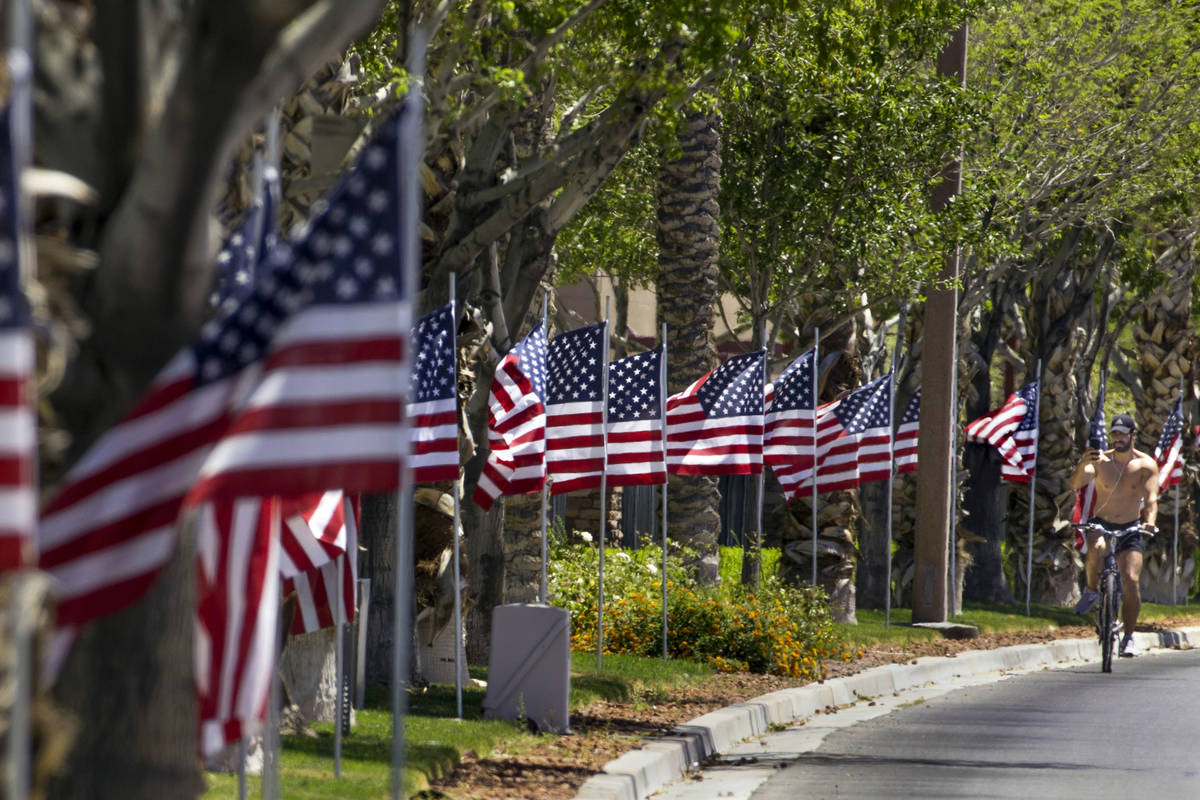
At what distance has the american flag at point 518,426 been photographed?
40.8 feet

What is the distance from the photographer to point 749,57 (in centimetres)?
1520

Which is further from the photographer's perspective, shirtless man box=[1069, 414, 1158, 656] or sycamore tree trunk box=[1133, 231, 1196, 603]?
sycamore tree trunk box=[1133, 231, 1196, 603]

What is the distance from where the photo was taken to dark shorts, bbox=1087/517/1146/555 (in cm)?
1753

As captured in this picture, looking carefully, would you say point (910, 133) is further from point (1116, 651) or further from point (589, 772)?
point (589, 772)

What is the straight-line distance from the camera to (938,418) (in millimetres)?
20328

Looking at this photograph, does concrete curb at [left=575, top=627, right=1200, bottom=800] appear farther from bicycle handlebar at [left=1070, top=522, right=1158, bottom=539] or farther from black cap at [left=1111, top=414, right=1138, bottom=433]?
black cap at [left=1111, top=414, right=1138, bottom=433]

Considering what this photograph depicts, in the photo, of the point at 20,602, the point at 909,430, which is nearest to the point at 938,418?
the point at 909,430

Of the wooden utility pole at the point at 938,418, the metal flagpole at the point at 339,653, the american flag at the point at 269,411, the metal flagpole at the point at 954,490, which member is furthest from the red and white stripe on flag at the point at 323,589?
the metal flagpole at the point at 954,490

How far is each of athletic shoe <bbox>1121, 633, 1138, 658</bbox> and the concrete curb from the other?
0.42 m

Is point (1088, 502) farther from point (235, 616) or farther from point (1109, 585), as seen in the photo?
point (235, 616)

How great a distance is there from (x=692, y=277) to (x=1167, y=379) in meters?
14.9

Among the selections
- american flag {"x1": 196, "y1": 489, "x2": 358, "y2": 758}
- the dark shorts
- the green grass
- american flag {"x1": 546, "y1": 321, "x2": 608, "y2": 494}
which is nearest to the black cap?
the dark shorts

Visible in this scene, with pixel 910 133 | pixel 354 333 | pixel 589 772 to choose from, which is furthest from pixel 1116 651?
pixel 354 333

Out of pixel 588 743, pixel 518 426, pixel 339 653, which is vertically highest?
pixel 518 426
